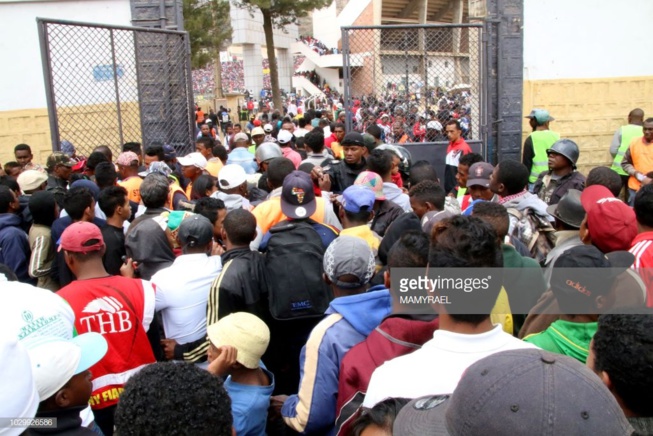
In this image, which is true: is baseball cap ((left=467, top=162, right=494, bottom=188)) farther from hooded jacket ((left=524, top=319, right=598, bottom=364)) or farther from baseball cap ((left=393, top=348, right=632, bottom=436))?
baseball cap ((left=393, top=348, right=632, bottom=436))

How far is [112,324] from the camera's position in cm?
312

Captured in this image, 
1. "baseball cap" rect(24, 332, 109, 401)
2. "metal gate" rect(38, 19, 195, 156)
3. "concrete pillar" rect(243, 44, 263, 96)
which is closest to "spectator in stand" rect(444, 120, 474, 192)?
"metal gate" rect(38, 19, 195, 156)

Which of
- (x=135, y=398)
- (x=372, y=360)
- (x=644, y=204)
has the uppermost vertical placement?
(x=644, y=204)

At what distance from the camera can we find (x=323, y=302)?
3475 mm

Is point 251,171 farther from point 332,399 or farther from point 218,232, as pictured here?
point 332,399

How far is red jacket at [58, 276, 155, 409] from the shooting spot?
10.1 ft

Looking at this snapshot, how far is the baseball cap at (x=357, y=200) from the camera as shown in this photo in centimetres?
404

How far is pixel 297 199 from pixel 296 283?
0.86m

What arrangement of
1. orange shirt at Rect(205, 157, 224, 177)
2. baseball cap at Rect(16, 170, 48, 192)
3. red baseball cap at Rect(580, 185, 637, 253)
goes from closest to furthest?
red baseball cap at Rect(580, 185, 637, 253)
baseball cap at Rect(16, 170, 48, 192)
orange shirt at Rect(205, 157, 224, 177)

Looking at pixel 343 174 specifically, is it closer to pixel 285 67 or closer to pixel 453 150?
pixel 453 150

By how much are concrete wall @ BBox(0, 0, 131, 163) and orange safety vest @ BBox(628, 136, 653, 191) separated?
292 inches

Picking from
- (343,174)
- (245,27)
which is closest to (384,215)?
(343,174)

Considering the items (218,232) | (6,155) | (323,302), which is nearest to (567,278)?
(323,302)

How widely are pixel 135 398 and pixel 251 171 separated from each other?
235 inches
